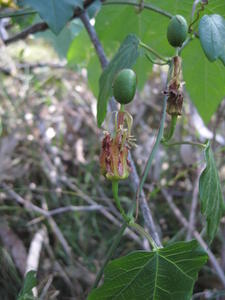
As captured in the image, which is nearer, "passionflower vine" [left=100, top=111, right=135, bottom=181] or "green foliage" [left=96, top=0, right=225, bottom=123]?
"passionflower vine" [left=100, top=111, right=135, bottom=181]

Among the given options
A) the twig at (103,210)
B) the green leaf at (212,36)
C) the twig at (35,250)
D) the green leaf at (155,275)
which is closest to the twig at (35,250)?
the twig at (35,250)

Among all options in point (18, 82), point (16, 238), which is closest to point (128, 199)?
point (16, 238)

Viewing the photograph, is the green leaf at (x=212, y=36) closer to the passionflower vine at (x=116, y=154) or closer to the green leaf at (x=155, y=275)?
the passionflower vine at (x=116, y=154)

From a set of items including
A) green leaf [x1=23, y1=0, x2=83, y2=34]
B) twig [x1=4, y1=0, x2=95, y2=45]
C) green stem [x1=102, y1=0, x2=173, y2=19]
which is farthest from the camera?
twig [x1=4, y1=0, x2=95, y2=45]

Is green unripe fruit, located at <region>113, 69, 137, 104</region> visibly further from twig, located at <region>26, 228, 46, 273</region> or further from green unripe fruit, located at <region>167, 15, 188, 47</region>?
twig, located at <region>26, 228, 46, 273</region>

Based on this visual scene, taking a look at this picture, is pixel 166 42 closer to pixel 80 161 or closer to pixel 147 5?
pixel 147 5

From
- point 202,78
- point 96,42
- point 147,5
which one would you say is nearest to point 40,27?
point 96,42

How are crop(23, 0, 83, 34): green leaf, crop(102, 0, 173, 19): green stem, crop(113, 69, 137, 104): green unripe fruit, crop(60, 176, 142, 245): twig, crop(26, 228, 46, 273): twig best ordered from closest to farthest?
crop(113, 69, 137, 104): green unripe fruit < crop(23, 0, 83, 34): green leaf < crop(102, 0, 173, 19): green stem < crop(26, 228, 46, 273): twig < crop(60, 176, 142, 245): twig

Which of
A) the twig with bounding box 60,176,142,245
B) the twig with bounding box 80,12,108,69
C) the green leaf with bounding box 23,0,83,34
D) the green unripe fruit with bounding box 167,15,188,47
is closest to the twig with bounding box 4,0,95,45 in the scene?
the twig with bounding box 80,12,108,69
